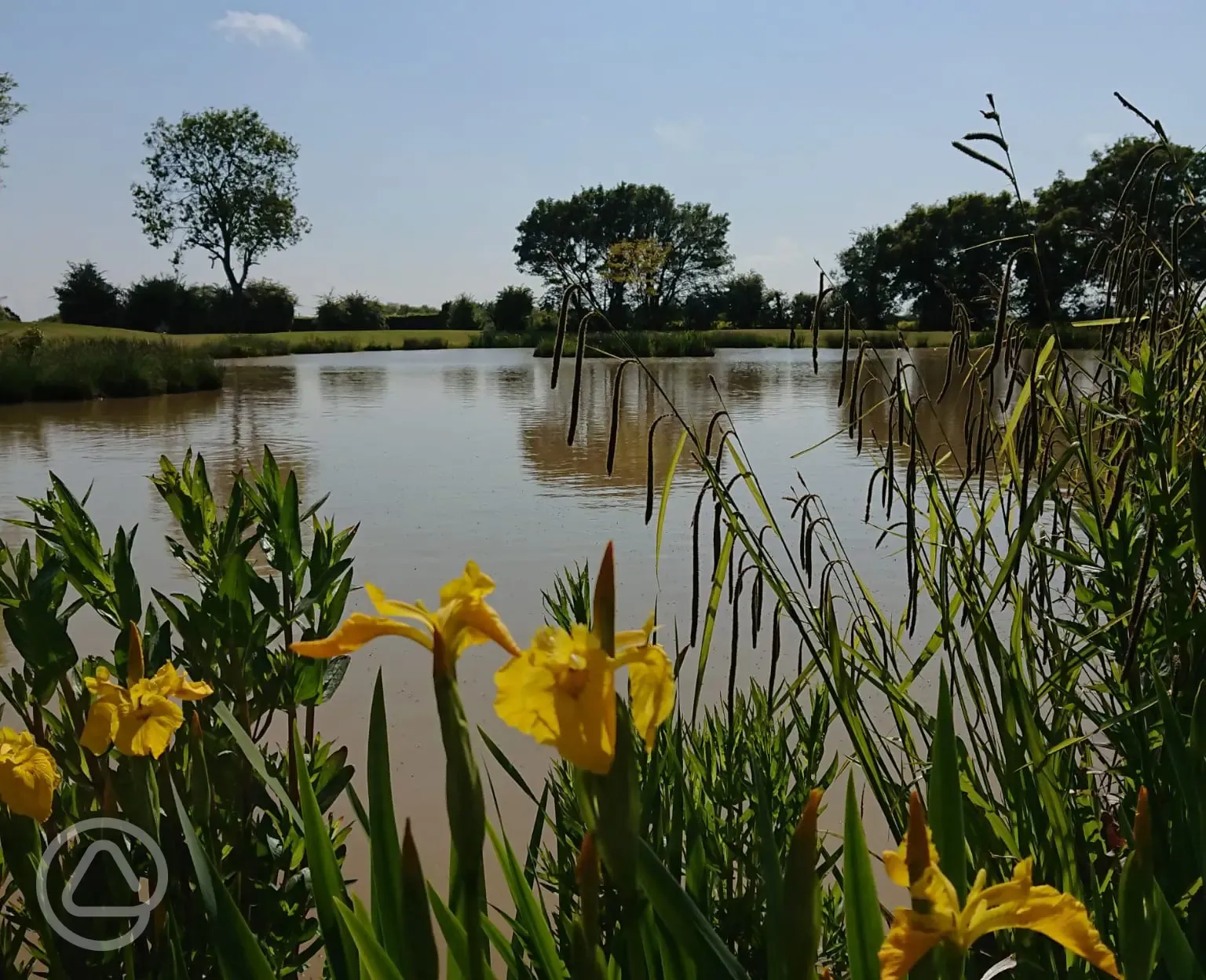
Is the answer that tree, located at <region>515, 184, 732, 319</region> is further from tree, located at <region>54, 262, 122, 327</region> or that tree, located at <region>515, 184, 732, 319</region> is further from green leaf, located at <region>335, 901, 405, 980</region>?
green leaf, located at <region>335, 901, 405, 980</region>

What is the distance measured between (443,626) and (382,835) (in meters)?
0.16

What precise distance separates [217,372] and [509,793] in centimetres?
1245

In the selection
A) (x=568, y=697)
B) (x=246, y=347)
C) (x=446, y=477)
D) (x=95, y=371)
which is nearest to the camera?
(x=568, y=697)

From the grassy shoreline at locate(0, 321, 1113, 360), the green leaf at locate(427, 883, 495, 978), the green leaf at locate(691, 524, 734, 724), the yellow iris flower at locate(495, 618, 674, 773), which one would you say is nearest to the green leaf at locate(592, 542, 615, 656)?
the yellow iris flower at locate(495, 618, 674, 773)

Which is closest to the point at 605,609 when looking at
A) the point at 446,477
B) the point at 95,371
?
the point at 446,477

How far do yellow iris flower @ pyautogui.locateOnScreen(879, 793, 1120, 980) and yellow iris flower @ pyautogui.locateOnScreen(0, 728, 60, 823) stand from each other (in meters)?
0.54

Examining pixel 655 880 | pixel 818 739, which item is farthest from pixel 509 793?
pixel 655 880

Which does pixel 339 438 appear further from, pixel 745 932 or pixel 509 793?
pixel 745 932

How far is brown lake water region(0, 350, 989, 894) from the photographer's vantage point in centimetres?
227

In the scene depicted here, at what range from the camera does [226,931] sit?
48cm

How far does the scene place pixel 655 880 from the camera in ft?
1.55

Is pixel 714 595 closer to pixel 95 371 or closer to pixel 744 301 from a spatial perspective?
pixel 95 371

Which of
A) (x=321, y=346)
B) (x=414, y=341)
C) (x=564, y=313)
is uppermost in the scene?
(x=414, y=341)

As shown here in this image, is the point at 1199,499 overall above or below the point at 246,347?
below
